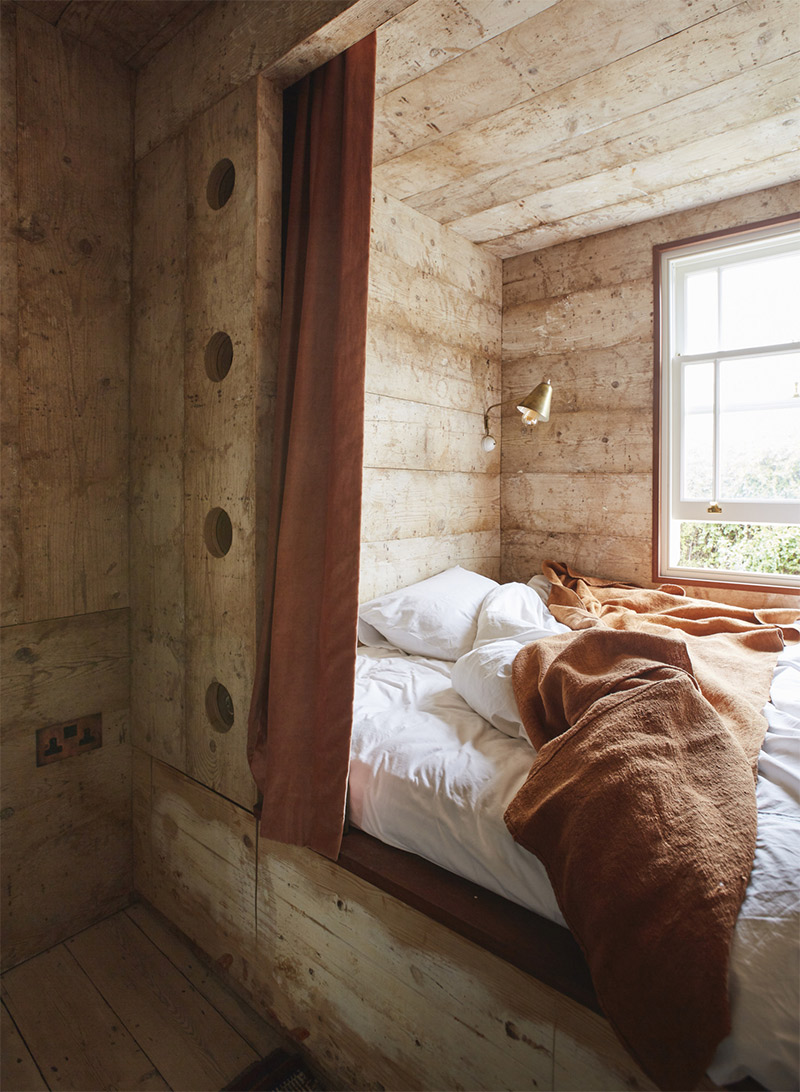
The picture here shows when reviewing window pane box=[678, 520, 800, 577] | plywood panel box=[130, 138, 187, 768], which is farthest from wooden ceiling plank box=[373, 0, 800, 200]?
window pane box=[678, 520, 800, 577]

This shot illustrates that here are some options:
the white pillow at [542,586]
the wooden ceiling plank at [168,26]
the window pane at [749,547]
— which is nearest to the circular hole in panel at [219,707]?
the white pillow at [542,586]

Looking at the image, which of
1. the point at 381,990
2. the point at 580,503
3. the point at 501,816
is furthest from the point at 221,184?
the point at 580,503

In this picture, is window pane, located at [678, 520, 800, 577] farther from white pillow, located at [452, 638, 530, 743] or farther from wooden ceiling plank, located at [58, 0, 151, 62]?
wooden ceiling plank, located at [58, 0, 151, 62]

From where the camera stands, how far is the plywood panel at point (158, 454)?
1664mm

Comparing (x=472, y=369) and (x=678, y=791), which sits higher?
(x=472, y=369)

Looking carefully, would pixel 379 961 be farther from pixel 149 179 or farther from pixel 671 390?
pixel 671 390

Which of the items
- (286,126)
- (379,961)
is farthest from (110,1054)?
(286,126)

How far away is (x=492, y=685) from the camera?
137cm

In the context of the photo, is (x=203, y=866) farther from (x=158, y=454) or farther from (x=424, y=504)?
(x=424, y=504)

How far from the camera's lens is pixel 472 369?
293 cm

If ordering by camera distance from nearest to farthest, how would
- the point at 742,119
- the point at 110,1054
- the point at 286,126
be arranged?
1. the point at 110,1054
2. the point at 286,126
3. the point at 742,119

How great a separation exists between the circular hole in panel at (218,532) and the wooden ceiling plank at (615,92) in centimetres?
154

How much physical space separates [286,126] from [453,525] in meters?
1.74

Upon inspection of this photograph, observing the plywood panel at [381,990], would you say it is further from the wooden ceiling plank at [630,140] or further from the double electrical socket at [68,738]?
the wooden ceiling plank at [630,140]
